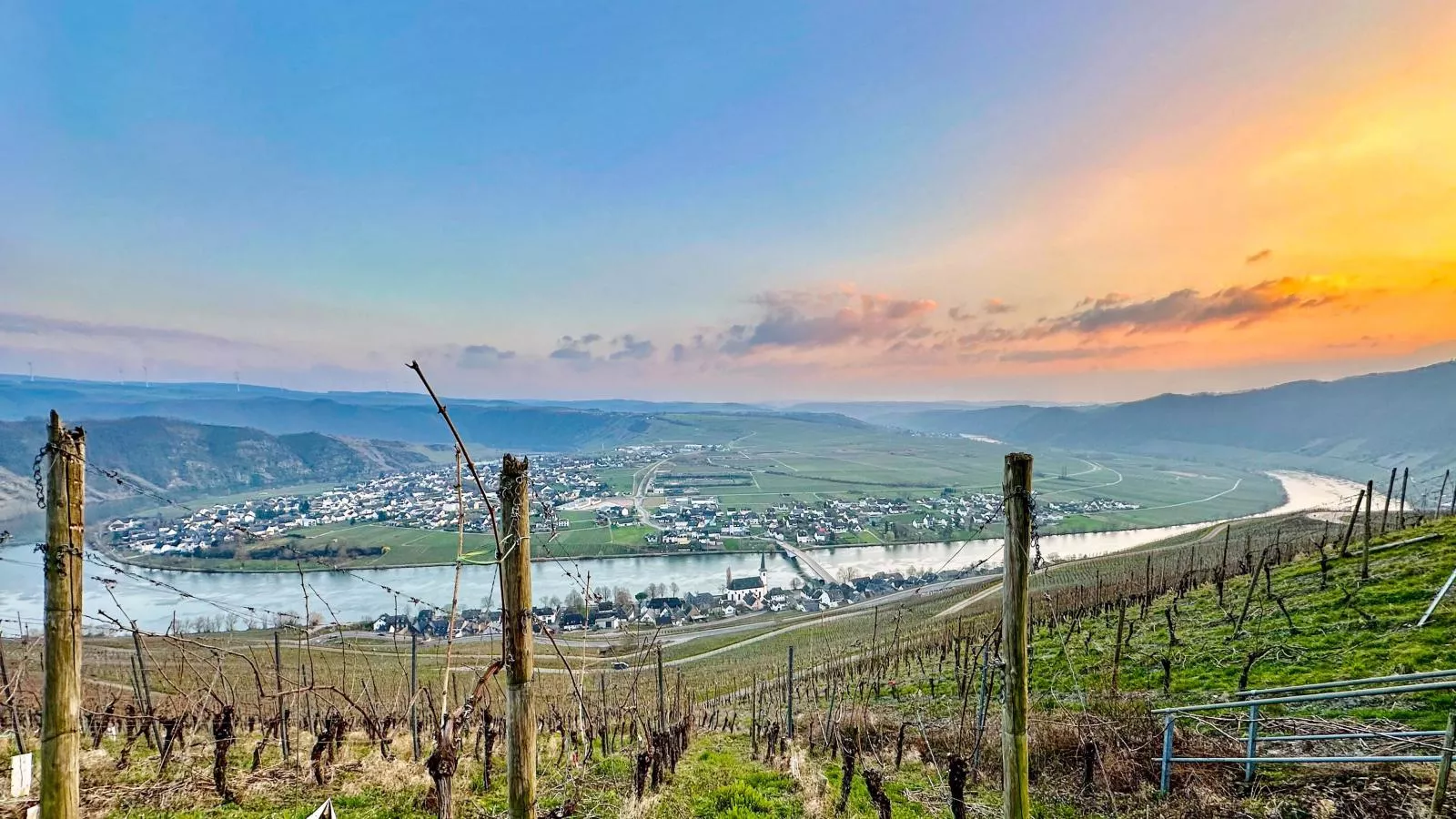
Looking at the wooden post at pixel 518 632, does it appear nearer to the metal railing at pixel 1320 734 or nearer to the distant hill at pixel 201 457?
the metal railing at pixel 1320 734

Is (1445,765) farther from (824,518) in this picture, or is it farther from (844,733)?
(824,518)

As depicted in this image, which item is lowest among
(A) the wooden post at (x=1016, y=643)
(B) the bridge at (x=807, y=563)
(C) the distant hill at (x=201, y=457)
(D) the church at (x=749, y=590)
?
(B) the bridge at (x=807, y=563)

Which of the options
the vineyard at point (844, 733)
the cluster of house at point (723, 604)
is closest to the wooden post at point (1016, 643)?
the vineyard at point (844, 733)

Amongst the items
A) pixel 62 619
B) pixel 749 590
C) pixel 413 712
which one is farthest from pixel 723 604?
pixel 62 619

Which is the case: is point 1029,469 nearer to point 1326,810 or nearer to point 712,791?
point 1326,810

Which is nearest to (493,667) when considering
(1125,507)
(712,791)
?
(712,791)

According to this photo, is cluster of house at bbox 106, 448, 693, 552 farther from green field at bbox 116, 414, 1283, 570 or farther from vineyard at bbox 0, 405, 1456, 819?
vineyard at bbox 0, 405, 1456, 819
